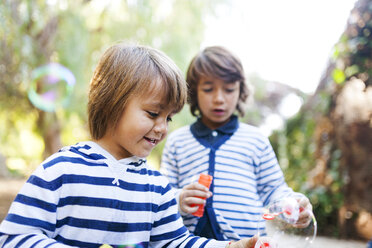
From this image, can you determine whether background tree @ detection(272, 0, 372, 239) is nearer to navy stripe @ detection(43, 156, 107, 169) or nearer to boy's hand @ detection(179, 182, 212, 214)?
boy's hand @ detection(179, 182, 212, 214)

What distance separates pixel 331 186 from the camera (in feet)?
15.0

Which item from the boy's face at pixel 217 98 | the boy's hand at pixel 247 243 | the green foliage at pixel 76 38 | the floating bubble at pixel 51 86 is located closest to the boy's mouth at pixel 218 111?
the boy's face at pixel 217 98

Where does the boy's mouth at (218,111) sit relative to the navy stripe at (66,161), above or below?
above

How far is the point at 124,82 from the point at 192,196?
23.8 inches

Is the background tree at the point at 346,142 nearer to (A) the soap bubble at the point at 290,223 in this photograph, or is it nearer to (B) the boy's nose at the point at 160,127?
(A) the soap bubble at the point at 290,223

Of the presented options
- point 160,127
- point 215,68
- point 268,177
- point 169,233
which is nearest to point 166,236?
point 169,233

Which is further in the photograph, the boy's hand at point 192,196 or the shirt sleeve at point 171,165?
the shirt sleeve at point 171,165

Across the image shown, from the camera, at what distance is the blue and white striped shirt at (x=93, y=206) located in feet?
3.46

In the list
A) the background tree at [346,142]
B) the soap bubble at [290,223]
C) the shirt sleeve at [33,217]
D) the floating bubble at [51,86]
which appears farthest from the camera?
the floating bubble at [51,86]

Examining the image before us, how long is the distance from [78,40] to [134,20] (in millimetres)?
869

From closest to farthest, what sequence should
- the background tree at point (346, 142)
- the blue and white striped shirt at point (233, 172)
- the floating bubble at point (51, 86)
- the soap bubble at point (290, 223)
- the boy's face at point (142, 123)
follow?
the boy's face at point (142, 123)
the soap bubble at point (290, 223)
the blue and white striped shirt at point (233, 172)
the background tree at point (346, 142)
the floating bubble at point (51, 86)

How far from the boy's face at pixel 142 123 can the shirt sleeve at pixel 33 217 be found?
0.30m

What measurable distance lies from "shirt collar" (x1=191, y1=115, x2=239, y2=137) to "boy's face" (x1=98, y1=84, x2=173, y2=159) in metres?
0.67

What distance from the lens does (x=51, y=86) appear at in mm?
5016
